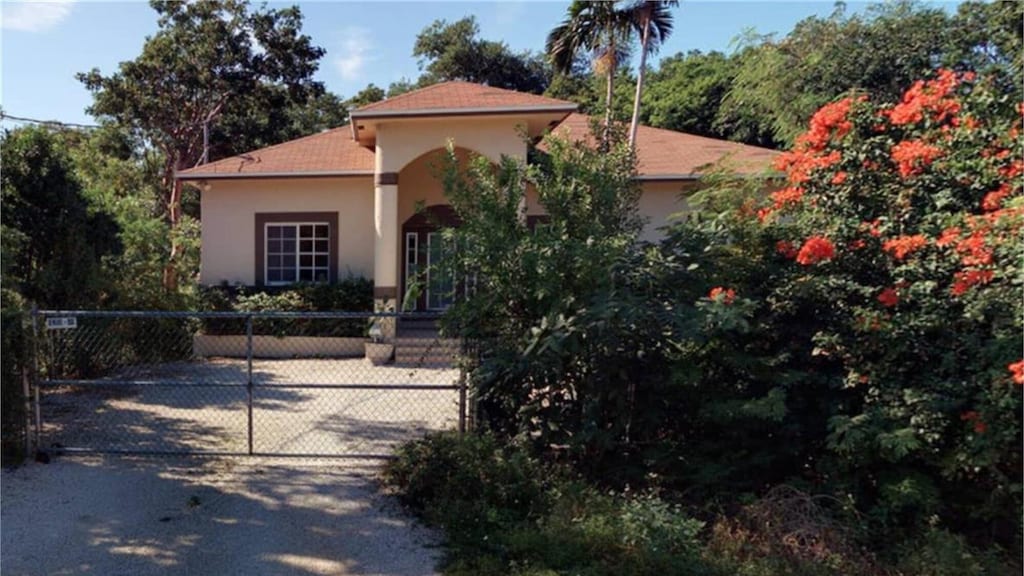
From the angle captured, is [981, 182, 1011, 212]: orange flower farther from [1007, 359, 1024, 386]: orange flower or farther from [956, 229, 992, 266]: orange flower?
[1007, 359, 1024, 386]: orange flower

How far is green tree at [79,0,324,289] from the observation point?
21219mm

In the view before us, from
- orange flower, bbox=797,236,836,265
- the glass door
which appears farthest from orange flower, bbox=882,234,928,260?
the glass door

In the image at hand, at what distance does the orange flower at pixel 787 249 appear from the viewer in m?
5.04

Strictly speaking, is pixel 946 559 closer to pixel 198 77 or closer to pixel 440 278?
pixel 440 278

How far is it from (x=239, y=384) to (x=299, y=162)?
932 centimetres

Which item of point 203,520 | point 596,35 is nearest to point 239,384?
point 203,520

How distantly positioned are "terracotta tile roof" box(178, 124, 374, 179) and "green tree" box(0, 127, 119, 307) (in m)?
4.07

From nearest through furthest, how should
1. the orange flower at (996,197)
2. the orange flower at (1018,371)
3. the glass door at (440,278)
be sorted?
the orange flower at (1018,371) → the orange flower at (996,197) → the glass door at (440,278)

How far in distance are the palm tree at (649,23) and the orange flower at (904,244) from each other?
9.72 metres

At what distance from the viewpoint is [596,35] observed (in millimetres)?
14539

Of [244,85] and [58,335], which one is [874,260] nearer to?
[58,335]

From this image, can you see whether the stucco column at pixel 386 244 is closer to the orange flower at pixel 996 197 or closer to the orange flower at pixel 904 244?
the orange flower at pixel 904 244

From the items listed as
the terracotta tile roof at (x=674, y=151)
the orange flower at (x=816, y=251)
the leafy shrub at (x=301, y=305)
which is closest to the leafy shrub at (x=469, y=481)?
the orange flower at (x=816, y=251)

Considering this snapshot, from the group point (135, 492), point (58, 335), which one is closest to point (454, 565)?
point (135, 492)
